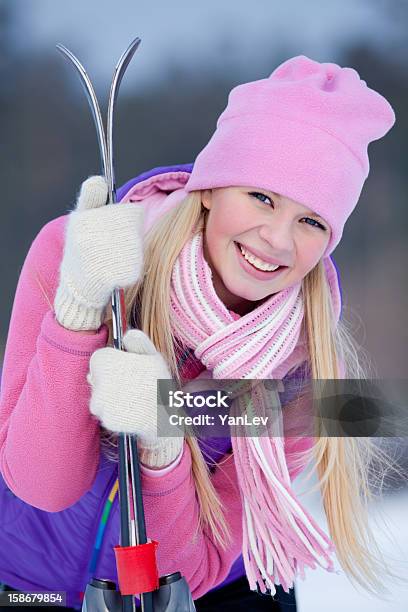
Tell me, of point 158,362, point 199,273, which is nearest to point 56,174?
point 199,273

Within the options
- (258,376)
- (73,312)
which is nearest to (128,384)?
(73,312)

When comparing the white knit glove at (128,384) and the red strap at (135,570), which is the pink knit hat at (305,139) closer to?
the white knit glove at (128,384)

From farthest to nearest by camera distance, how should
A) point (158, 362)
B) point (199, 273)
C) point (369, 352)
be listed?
point (369, 352) → point (199, 273) → point (158, 362)

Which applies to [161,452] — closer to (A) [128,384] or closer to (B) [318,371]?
(A) [128,384]

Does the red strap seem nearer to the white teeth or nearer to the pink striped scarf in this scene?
the pink striped scarf

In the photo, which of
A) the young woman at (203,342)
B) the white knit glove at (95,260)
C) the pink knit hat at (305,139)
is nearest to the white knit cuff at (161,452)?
the young woman at (203,342)

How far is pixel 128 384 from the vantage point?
0.69 metres

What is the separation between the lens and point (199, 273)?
0.81 meters

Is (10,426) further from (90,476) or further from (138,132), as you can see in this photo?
(138,132)

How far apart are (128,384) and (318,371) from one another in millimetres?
253

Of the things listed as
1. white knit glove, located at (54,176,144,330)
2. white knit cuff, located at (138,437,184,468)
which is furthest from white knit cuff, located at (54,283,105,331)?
white knit cuff, located at (138,437,184,468)

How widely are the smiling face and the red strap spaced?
262 millimetres

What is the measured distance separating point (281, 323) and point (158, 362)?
0.58 feet

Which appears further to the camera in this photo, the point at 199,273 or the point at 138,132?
the point at 138,132
